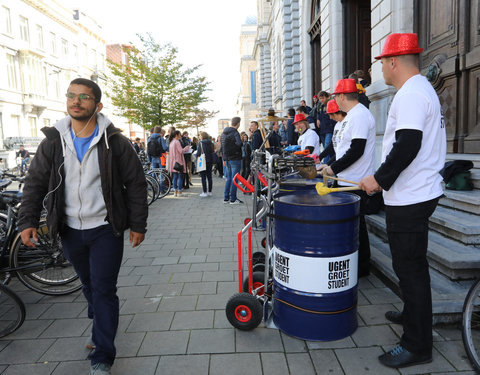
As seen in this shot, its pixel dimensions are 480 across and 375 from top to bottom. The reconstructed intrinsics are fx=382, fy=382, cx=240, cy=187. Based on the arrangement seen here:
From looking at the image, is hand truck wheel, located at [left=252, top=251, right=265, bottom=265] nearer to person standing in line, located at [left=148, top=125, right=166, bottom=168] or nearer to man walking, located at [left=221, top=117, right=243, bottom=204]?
man walking, located at [left=221, top=117, right=243, bottom=204]

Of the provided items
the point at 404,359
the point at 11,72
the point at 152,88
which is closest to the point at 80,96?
the point at 404,359

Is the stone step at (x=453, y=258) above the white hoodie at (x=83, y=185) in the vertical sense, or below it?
below

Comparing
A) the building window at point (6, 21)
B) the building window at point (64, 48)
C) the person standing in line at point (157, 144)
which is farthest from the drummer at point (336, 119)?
the building window at point (64, 48)

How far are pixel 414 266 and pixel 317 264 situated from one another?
0.64 m

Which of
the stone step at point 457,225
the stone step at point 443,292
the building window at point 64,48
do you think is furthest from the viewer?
the building window at point 64,48

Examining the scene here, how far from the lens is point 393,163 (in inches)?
94.0

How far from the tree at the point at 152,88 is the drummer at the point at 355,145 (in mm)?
19450

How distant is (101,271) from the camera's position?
2.54 m

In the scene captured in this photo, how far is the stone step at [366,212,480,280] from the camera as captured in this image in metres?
3.28

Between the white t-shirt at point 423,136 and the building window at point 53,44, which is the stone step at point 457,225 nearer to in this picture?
the white t-shirt at point 423,136

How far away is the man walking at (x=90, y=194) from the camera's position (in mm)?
2532

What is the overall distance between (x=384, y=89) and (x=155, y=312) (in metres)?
6.03

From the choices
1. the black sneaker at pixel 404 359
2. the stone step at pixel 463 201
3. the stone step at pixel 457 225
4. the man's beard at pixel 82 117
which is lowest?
the black sneaker at pixel 404 359

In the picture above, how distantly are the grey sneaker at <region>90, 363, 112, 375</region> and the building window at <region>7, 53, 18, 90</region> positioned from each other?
116 ft
